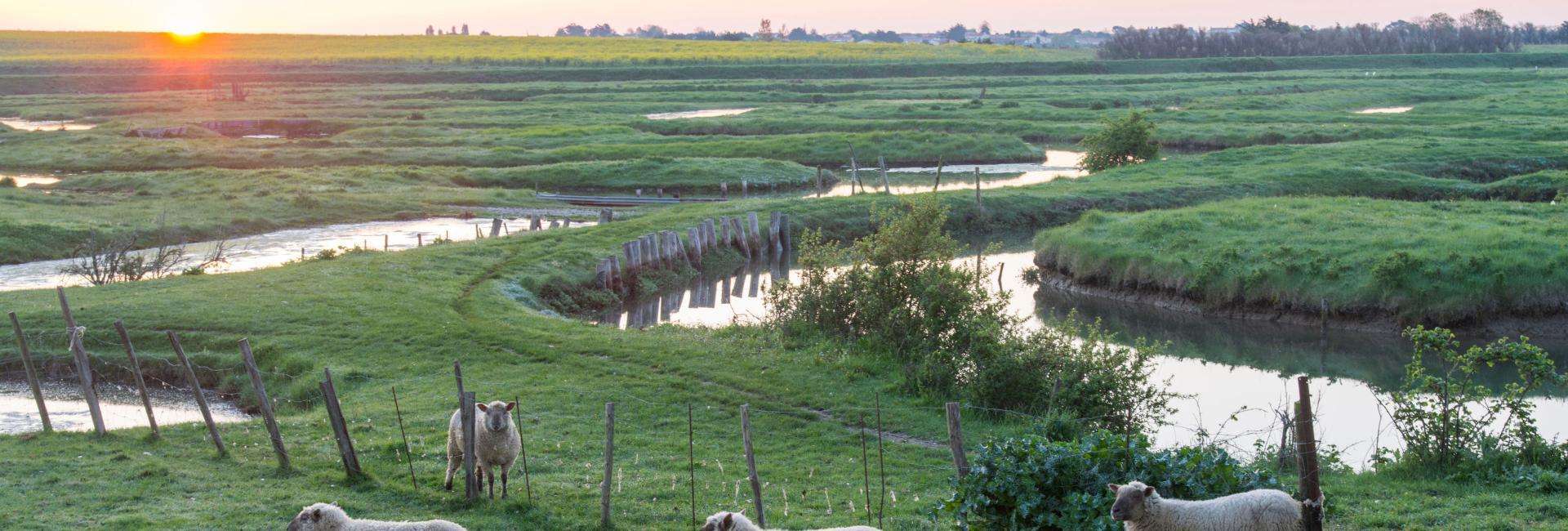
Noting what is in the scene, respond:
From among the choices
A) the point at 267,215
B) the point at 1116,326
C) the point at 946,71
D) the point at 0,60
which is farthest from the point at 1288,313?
the point at 0,60

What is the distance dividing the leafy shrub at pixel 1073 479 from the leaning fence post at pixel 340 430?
8.54 metres

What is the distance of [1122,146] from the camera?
6038 centimetres

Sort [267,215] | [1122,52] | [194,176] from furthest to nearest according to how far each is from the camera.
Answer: [1122,52]
[194,176]
[267,215]

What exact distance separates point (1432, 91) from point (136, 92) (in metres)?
133

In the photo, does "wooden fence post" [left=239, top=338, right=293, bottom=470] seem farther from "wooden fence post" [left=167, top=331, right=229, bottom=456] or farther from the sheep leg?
the sheep leg

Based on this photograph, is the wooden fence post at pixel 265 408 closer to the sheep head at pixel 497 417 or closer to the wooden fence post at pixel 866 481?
the sheep head at pixel 497 417

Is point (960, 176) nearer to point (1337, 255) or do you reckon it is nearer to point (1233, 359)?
point (1337, 255)

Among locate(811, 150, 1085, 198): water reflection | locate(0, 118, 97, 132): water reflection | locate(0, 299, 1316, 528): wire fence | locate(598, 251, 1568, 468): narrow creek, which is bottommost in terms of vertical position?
locate(598, 251, 1568, 468): narrow creek

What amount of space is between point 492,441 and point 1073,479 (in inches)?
298

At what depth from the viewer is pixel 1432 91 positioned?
108 meters

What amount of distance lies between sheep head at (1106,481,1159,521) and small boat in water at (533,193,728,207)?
4332 centimetres

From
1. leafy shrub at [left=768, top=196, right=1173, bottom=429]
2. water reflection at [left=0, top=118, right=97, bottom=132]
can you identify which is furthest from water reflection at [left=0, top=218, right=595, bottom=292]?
water reflection at [left=0, top=118, right=97, bottom=132]

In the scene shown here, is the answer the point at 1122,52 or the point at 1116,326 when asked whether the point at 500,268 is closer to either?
the point at 1116,326

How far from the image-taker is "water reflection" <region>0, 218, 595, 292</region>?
1519 inches
